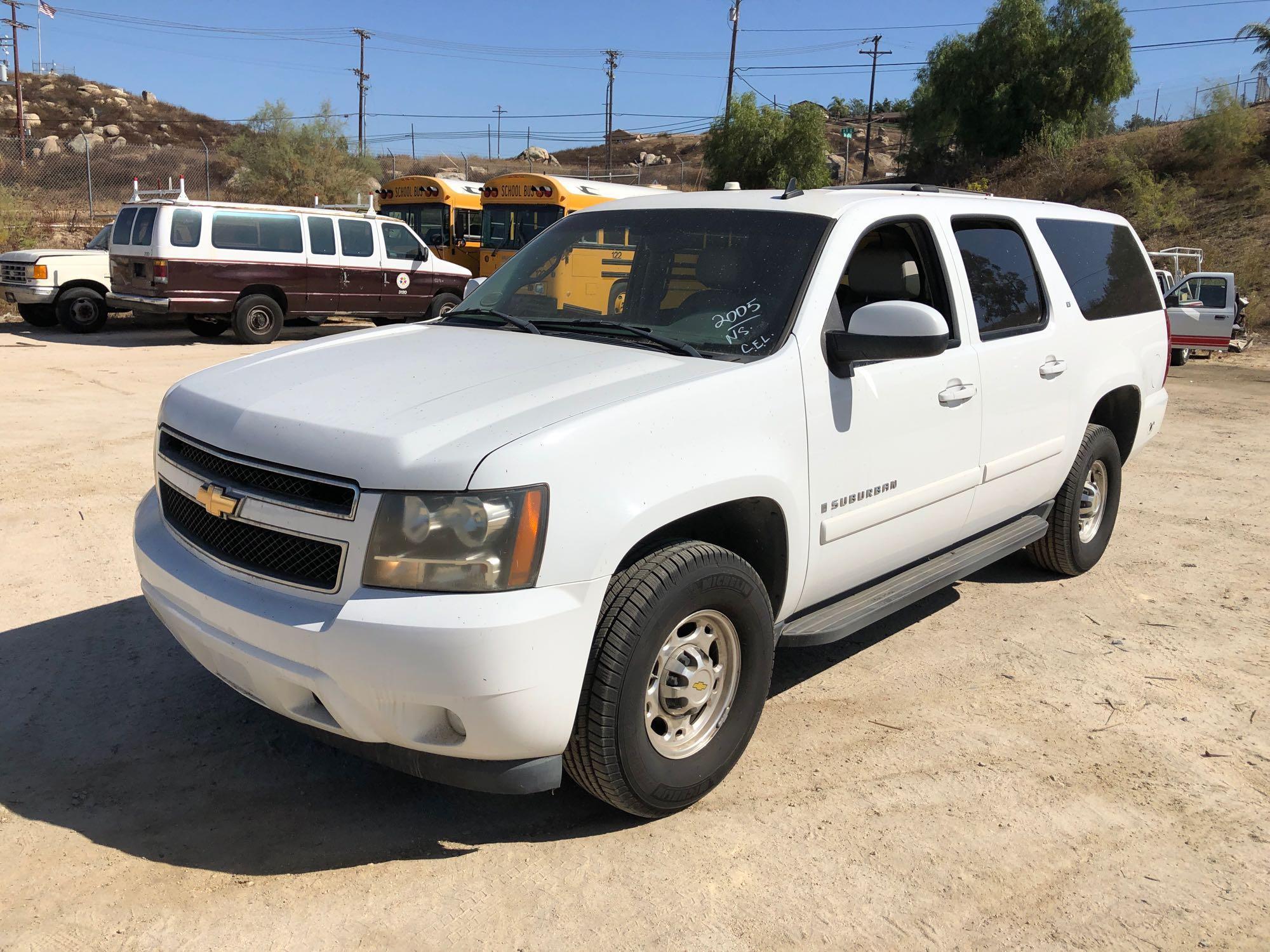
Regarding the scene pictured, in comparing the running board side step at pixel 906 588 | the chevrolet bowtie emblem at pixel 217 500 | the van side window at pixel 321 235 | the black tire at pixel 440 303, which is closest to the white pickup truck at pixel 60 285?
the van side window at pixel 321 235

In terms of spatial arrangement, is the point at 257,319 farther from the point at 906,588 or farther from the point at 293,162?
the point at 293,162

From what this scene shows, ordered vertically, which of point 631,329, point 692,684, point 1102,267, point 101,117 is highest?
point 101,117

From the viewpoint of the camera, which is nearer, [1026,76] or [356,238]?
[356,238]

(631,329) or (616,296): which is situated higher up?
(616,296)

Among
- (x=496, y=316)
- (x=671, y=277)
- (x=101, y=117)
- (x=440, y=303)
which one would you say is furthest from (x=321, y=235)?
(x=101, y=117)

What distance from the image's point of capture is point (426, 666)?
8.18 feet

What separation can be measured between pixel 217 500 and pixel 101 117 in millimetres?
70211

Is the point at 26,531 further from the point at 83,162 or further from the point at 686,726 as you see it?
the point at 83,162

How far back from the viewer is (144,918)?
261cm

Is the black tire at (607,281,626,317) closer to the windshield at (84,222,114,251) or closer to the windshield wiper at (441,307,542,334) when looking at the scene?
the windshield wiper at (441,307,542,334)

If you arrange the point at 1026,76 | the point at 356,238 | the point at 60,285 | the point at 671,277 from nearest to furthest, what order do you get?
the point at 671,277, the point at 60,285, the point at 356,238, the point at 1026,76

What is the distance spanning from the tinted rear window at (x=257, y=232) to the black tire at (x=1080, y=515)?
41.3ft

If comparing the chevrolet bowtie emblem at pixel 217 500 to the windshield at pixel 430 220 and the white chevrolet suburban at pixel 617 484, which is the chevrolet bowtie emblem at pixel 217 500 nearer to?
the white chevrolet suburban at pixel 617 484

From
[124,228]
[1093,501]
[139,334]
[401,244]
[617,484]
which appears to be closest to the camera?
[617,484]
